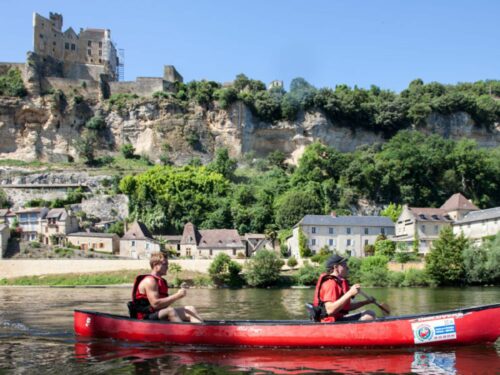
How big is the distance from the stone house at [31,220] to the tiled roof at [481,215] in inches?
1574

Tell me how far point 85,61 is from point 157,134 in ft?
69.7

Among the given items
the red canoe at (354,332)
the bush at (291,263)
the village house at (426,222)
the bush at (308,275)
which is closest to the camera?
the red canoe at (354,332)

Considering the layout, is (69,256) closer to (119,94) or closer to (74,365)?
(119,94)

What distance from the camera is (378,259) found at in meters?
45.8

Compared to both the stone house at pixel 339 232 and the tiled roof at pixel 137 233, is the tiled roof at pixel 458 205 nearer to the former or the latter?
the stone house at pixel 339 232

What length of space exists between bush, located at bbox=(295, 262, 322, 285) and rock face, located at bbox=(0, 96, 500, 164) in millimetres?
35407

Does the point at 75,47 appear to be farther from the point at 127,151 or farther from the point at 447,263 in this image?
the point at 447,263

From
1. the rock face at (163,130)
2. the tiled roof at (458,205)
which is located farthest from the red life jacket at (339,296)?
the rock face at (163,130)

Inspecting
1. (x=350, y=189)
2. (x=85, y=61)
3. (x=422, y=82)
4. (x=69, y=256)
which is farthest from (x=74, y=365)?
(x=422, y=82)

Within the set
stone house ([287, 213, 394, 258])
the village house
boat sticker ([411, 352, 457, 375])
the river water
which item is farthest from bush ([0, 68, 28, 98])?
boat sticker ([411, 352, 457, 375])

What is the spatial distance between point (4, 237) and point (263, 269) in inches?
959

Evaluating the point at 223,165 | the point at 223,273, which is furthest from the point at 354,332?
the point at 223,165

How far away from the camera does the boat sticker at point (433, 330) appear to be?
1270 cm

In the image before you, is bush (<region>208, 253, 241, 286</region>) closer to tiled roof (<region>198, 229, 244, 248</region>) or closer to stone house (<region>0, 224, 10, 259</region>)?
tiled roof (<region>198, 229, 244, 248</region>)
